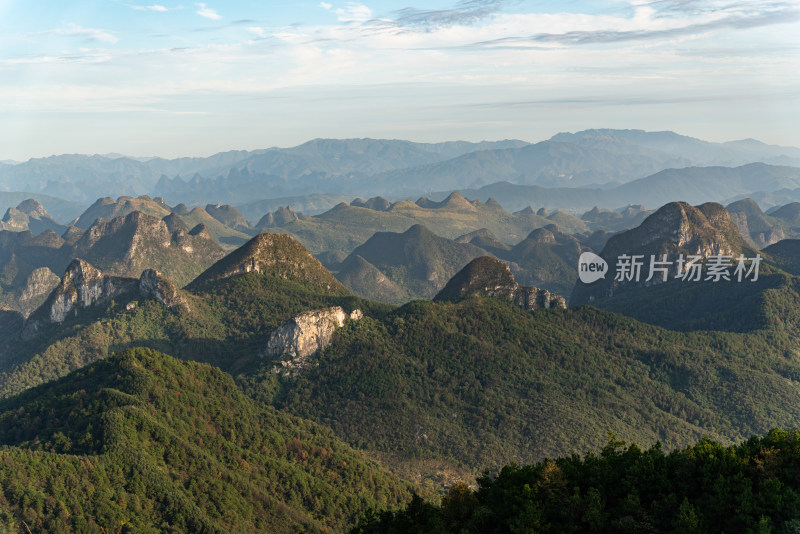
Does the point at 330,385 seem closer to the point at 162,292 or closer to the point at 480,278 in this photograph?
the point at 480,278

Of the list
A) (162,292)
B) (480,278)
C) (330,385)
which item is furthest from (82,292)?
(480,278)

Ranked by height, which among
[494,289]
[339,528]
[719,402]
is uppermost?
[494,289]

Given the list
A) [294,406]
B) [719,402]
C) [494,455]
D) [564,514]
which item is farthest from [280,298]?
[564,514]

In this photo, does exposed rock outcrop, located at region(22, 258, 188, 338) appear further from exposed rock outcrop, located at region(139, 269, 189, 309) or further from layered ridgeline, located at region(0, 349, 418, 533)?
layered ridgeline, located at region(0, 349, 418, 533)

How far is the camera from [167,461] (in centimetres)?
7925

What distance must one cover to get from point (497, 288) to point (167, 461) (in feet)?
315

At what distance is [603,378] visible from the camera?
135m

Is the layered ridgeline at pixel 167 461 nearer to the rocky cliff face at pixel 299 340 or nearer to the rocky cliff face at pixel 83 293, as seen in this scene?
the rocky cliff face at pixel 299 340

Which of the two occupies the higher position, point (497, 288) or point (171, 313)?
point (171, 313)

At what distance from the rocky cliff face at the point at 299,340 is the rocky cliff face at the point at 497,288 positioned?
37.0m

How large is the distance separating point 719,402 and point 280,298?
98.6 m

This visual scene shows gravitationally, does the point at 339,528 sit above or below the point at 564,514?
below

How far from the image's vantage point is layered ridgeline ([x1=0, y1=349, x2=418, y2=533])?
222ft

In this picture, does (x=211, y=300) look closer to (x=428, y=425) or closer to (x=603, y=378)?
(x=428, y=425)
